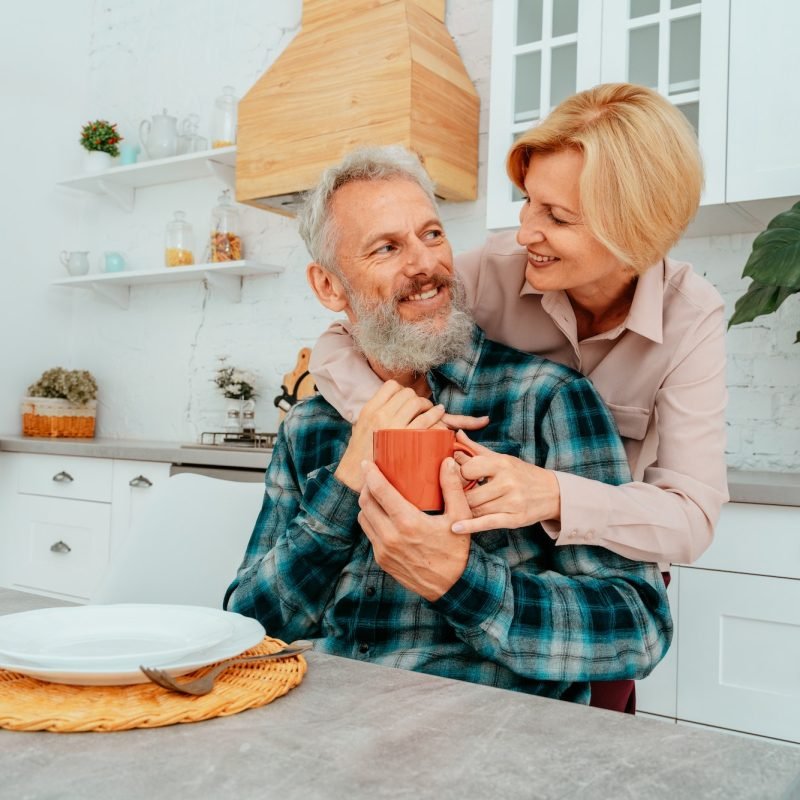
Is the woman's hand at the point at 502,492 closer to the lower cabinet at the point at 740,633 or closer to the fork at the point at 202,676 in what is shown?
the fork at the point at 202,676

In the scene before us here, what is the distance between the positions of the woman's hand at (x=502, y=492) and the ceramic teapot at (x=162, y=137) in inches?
130

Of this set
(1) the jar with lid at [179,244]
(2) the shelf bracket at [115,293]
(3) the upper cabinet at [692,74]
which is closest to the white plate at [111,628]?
(3) the upper cabinet at [692,74]

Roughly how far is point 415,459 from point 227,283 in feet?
10.1

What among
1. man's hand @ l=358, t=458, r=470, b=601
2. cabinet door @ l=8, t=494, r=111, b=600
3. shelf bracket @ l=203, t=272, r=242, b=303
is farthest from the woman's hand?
shelf bracket @ l=203, t=272, r=242, b=303

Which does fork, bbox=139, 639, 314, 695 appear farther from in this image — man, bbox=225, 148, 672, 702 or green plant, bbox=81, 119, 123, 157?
green plant, bbox=81, 119, 123, 157

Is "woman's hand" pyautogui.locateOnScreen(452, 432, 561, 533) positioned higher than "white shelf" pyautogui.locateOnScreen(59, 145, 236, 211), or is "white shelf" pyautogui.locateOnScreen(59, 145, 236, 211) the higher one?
"white shelf" pyautogui.locateOnScreen(59, 145, 236, 211)

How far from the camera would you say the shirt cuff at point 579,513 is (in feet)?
3.51

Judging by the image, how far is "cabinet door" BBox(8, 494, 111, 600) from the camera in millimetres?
3314

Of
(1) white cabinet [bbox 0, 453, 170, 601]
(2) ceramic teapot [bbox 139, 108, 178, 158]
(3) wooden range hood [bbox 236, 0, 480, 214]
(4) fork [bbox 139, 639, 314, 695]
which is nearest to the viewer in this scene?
(4) fork [bbox 139, 639, 314, 695]

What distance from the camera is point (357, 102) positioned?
9.62 ft

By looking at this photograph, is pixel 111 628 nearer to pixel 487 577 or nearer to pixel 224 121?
pixel 487 577

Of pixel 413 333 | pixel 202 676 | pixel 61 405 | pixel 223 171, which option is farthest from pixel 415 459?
pixel 61 405

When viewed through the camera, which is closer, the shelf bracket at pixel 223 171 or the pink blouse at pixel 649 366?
the pink blouse at pixel 649 366

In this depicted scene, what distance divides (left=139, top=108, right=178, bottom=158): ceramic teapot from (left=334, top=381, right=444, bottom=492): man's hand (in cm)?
315
